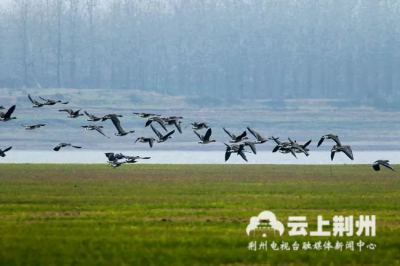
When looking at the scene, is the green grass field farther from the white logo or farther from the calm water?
the calm water

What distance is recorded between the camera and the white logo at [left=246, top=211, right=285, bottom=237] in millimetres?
34834

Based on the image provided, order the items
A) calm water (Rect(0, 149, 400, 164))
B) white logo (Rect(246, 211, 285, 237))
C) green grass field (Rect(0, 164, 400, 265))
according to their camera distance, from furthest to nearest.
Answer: calm water (Rect(0, 149, 400, 164)), white logo (Rect(246, 211, 285, 237)), green grass field (Rect(0, 164, 400, 265))

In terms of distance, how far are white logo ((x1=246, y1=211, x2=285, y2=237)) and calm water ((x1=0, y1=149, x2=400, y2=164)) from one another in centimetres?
5667

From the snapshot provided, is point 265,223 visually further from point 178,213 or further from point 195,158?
point 195,158

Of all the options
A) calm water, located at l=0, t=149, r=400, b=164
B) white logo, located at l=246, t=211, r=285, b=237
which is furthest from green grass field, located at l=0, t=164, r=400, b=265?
calm water, located at l=0, t=149, r=400, b=164

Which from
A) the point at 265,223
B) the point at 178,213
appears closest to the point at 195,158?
the point at 178,213

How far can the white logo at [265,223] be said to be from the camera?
34834mm

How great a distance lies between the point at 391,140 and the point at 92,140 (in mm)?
34224

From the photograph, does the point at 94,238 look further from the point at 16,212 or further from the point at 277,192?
the point at 277,192

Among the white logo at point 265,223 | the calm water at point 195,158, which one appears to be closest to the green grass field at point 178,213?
the white logo at point 265,223

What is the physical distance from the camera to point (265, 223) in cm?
3744

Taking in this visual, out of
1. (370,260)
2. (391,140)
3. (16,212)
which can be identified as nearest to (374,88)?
(391,140)

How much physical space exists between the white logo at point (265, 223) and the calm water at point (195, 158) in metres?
56.7

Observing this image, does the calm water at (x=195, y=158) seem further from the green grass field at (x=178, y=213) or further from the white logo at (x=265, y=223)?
the white logo at (x=265, y=223)
